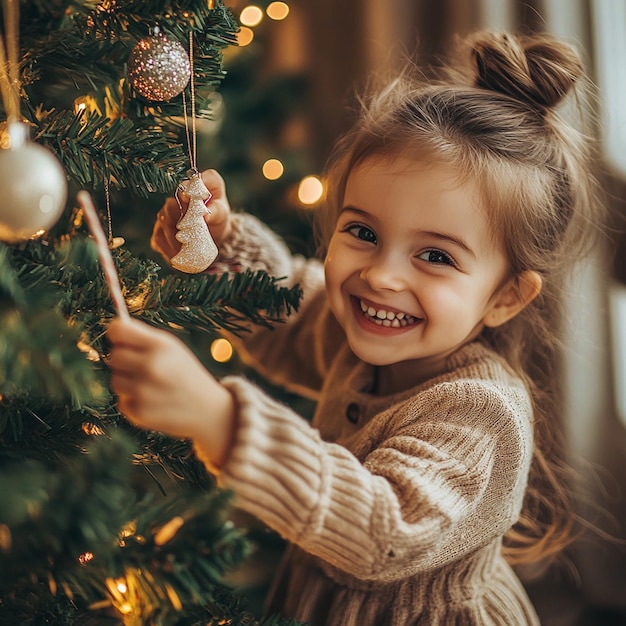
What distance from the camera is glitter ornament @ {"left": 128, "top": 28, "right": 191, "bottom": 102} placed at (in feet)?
2.04

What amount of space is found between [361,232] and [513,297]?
0.21 m

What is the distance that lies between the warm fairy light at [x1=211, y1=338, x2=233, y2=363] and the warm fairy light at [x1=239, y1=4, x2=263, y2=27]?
1.92 ft

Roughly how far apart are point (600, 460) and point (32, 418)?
96 centimetres

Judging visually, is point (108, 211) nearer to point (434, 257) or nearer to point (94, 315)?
point (94, 315)

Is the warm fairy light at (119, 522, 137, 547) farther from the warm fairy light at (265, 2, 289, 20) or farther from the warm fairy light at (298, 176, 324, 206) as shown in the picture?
the warm fairy light at (265, 2, 289, 20)

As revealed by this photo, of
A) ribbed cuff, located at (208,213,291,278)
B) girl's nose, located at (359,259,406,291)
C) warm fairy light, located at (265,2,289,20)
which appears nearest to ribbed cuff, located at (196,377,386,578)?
girl's nose, located at (359,259,406,291)

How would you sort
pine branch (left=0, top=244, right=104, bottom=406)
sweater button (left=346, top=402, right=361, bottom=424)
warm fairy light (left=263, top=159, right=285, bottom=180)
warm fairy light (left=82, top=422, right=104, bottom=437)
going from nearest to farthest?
1. pine branch (left=0, top=244, right=104, bottom=406)
2. warm fairy light (left=82, top=422, right=104, bottom=437)
3. sweater button (left=346, top=402, right=361, bottom=424)
4. warm fairy light (left=263, top=159, right=285, bottom=180)

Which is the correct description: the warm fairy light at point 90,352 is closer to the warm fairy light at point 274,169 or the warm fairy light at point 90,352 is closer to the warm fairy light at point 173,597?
the warm fairy light at point 173,597

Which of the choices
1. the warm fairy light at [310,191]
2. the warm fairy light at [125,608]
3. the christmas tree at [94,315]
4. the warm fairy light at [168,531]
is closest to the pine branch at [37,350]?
the christmas tree at [94,315]

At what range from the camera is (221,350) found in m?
1.27

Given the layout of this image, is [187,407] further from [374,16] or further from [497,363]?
[374,16]

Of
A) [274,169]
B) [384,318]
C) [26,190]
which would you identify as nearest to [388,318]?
[384,318]

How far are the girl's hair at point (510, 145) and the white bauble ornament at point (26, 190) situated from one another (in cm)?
44

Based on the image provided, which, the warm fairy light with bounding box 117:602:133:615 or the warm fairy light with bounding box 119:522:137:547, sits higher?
the warm fairy light with bounding box 119:522:137:547
